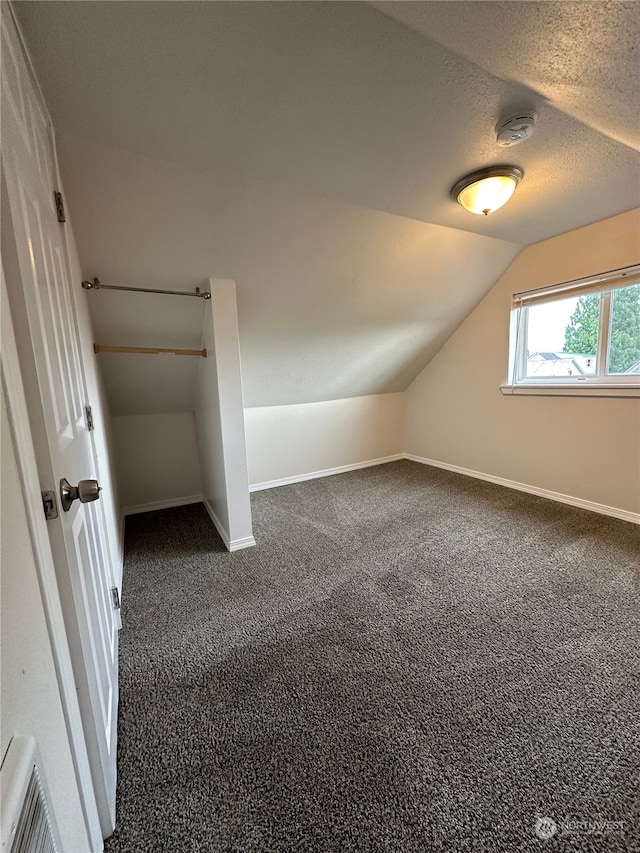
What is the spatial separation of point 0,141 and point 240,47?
0.88 metres

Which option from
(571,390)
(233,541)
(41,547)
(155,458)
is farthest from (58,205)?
(571,390)

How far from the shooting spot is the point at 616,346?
8.13ft

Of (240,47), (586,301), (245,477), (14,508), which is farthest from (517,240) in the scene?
(14,508)

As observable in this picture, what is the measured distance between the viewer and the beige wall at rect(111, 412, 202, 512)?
304 cm

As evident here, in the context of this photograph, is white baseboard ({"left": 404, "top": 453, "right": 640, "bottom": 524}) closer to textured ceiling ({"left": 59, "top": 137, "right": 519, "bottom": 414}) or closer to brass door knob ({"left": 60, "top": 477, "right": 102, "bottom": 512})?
textured ceiling ({"left": 59, "top": 137, "right": 519, "bottom": 414})

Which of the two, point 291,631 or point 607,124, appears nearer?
point 607,124

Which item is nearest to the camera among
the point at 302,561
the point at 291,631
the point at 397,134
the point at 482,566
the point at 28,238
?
the point at 28,238

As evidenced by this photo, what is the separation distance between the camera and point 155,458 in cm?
318

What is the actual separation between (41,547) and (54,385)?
1.35 ft

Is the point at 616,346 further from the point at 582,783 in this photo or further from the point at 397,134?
the point at 582,783

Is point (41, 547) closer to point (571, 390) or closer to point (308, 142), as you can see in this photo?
point (308, 142)

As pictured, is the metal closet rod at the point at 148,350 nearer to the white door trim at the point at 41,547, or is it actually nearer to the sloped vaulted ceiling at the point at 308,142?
the sloped vaulted ceiling at the point at 308,142

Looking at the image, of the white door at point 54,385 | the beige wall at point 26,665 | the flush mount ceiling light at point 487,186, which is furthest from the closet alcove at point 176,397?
the beige wall at point 26,665

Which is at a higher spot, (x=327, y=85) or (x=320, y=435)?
(x=327, y=85)
